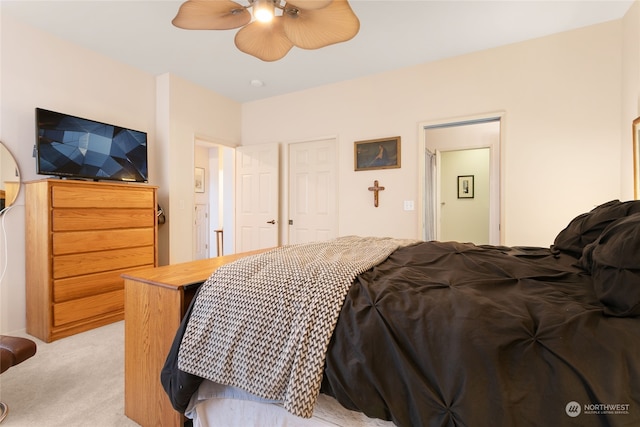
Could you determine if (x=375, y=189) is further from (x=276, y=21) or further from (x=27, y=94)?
(x=27, y=94)

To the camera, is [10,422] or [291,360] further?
[10,422]

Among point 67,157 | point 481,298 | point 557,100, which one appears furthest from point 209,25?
point 557,100

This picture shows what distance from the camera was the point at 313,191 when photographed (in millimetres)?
4188

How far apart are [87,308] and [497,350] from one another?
3228 mm

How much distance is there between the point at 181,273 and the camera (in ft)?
4.87

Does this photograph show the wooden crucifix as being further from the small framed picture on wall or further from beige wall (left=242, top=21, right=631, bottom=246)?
the small framed picture on wall

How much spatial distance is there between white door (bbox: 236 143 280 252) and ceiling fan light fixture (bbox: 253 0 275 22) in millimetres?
2575

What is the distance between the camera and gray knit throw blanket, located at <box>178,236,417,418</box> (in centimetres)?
94

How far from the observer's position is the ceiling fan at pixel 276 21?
170 centimetres

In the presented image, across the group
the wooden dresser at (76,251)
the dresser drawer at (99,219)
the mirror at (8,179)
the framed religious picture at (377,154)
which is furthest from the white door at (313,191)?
the mirror at (8,179)

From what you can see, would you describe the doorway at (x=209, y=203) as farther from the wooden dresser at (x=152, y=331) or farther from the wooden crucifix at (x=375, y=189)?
the wooden dresser at (x=152, y=331)

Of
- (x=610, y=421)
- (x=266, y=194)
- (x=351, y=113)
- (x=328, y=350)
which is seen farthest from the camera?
(x=266, y=194)

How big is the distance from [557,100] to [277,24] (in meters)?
2.68

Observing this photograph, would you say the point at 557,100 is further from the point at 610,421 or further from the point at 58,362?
the point at 58,362
